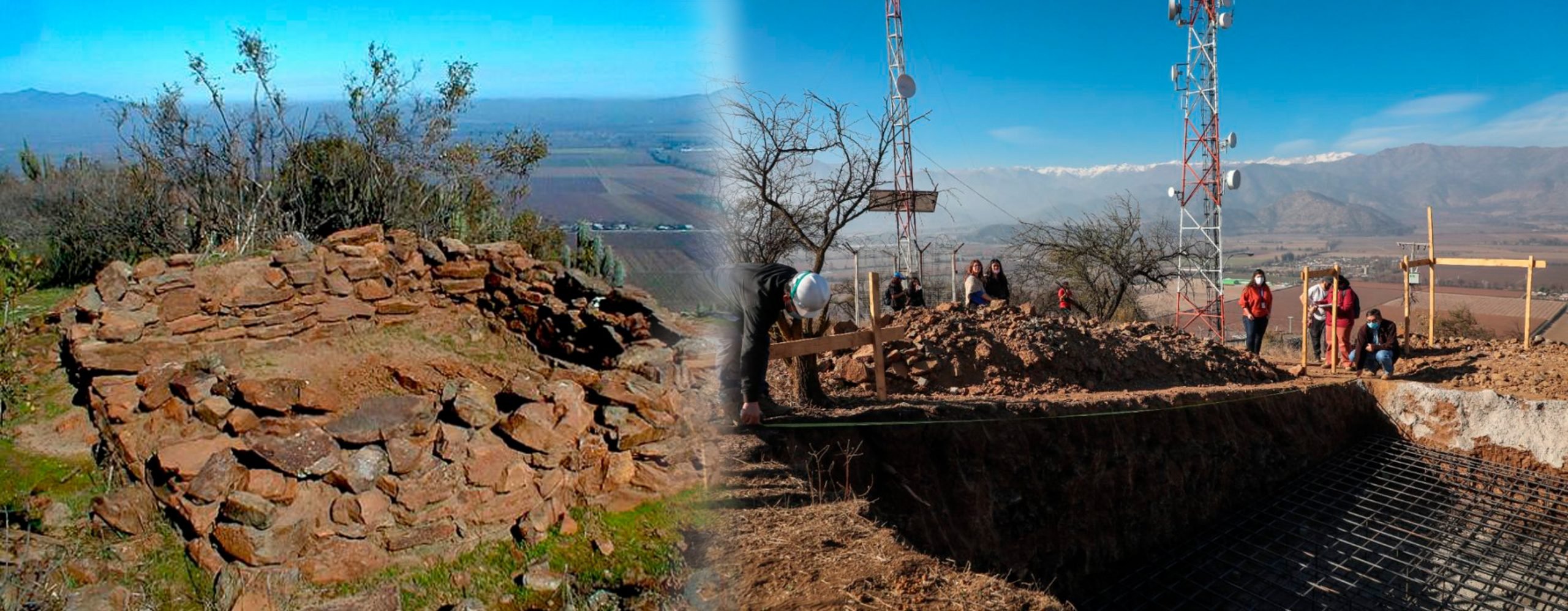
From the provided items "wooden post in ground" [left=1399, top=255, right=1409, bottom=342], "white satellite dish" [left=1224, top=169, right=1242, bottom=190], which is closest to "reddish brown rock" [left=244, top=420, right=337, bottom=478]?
"wooden post in ground" [left=1399, top=255, right=1409, bottom=342]

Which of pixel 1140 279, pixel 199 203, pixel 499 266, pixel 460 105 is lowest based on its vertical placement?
pixel 1140 279

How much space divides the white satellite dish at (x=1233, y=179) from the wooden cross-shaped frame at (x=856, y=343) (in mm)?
10661

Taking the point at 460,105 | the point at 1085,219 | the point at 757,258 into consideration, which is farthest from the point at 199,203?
the point at 1085,219

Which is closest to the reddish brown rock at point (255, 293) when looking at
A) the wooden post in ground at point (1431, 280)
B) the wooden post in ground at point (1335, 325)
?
the wooden post in ground at point (1335, 325)

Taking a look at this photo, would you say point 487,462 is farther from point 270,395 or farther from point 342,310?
point 342,310

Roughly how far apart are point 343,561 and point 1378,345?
1031cm

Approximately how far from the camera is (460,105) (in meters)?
9.70

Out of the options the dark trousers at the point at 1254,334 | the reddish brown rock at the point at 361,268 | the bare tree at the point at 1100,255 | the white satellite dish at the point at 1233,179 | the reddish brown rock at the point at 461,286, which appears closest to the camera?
the reddish brown rock at the point at 361,268

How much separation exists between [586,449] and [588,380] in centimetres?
60

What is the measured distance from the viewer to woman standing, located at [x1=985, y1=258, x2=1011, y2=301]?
899 centimetres

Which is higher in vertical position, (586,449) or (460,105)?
(460,105)

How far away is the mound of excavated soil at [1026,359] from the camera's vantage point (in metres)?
6.39

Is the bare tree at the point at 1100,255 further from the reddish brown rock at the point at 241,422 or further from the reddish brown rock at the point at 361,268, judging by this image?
the reddish brown rock at the point at 241,422

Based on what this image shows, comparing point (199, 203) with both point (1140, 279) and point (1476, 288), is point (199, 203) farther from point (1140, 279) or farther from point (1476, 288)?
point (1476, 288)
